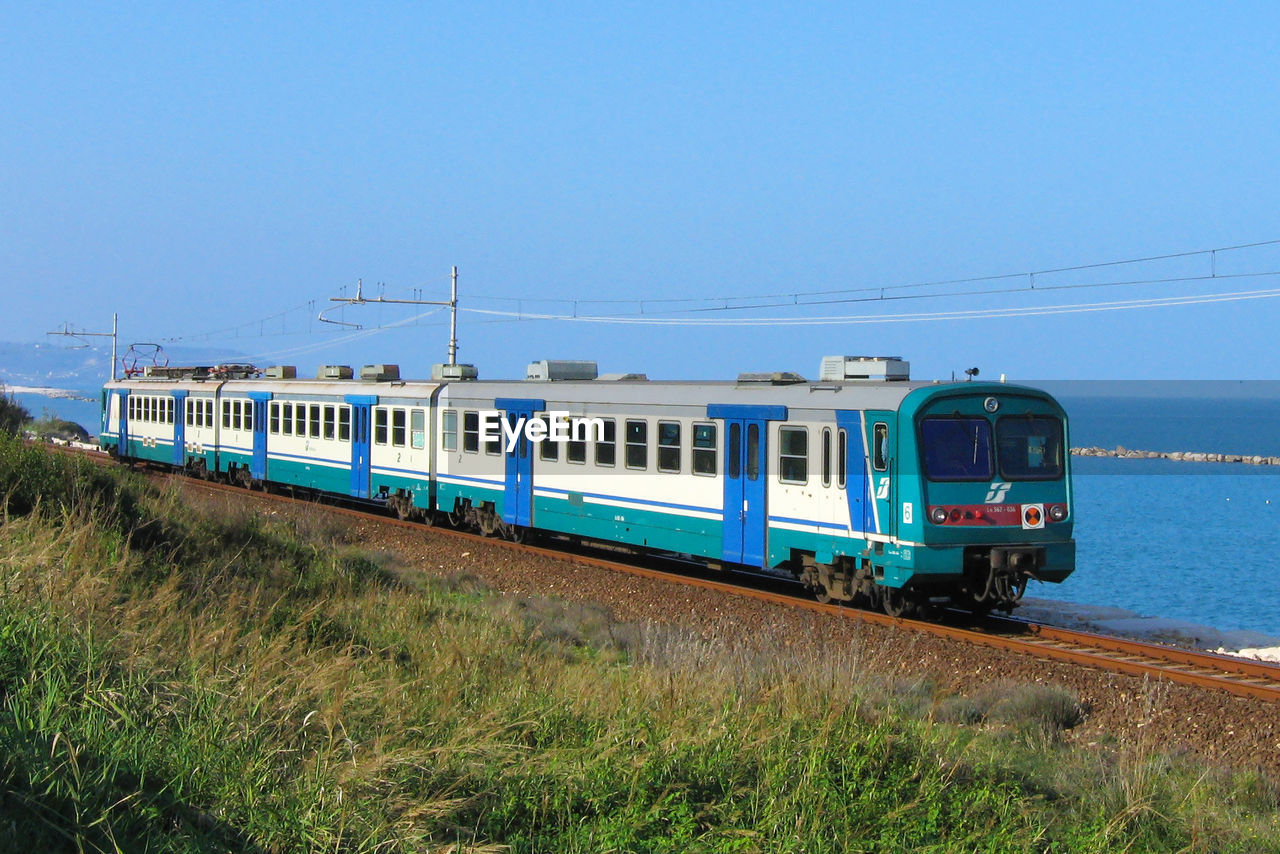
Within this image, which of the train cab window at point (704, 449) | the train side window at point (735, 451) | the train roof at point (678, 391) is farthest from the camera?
the train cab window at point (704, 449)

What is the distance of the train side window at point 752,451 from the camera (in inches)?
629

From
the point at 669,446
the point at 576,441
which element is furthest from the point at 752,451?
the point at 576,441

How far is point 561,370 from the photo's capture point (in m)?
21.9

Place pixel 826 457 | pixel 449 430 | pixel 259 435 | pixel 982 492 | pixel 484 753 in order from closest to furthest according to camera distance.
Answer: pixel 484 753 → pixel 982 492 → pixel 826 457 → pixel 449 430 → pixel 259 435

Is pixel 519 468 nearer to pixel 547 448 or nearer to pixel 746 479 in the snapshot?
pixel 547 448

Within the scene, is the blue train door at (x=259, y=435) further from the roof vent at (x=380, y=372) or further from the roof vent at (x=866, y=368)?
the roof vent at (x=866, y=368)

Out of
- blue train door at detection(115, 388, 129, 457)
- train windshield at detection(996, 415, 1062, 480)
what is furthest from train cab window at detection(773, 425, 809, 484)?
blue train door at detection(115, 388, 129, 457)

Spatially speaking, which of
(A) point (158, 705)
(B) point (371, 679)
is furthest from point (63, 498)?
(A) point (158, 705)

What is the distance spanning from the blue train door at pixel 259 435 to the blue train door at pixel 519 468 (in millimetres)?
11788

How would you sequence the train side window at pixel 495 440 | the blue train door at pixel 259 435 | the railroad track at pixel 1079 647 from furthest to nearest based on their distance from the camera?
the blue train door at pixel 259 435, the train side window at pixel 495 440, the railroad track at pixel 1079 647

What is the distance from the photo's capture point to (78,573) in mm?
9062

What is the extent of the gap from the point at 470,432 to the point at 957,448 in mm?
10732

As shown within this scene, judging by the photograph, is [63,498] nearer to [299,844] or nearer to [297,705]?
[297,705]

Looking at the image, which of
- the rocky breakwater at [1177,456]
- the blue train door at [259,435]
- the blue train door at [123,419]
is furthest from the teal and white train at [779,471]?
the rocky breakwater at [1177,456]
